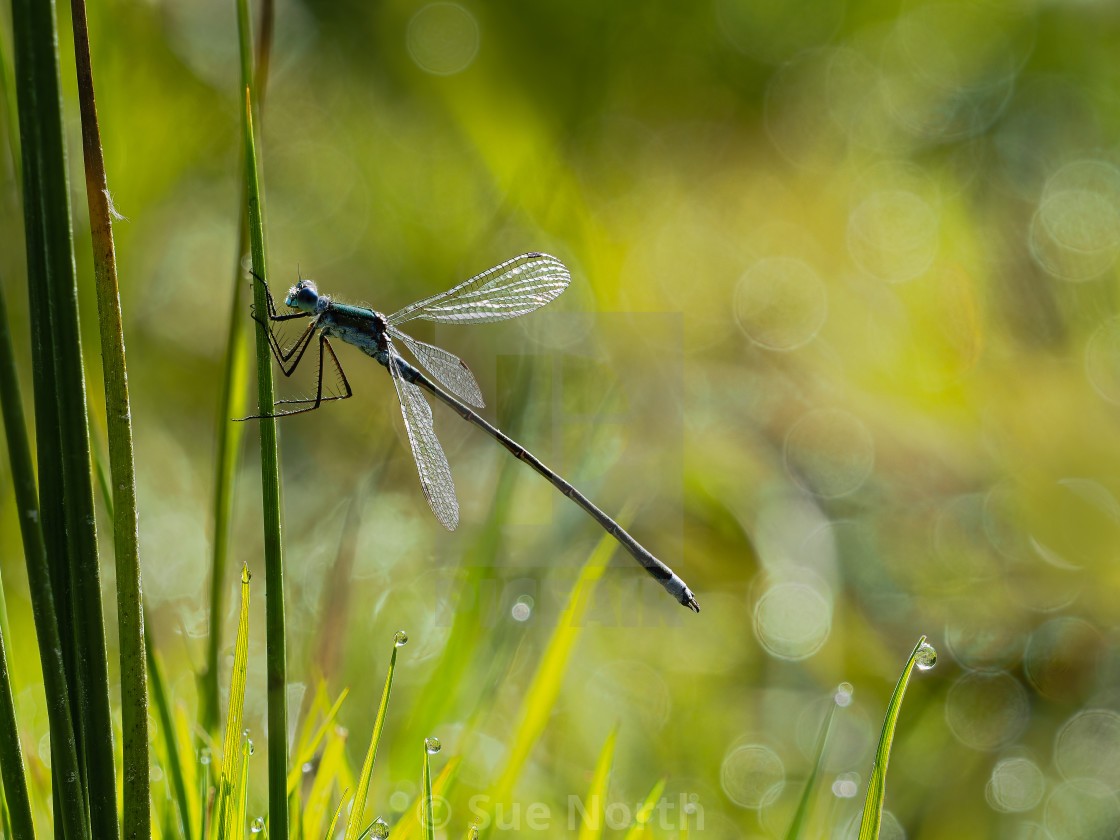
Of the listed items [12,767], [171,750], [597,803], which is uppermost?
[12,767]

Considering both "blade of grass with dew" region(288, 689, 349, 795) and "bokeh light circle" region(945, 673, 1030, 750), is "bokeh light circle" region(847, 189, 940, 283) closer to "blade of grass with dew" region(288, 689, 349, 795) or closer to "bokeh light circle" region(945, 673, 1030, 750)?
"bokeh light circle" region(945, 673, 1030, 750)

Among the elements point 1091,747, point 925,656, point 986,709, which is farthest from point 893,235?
point 925,656

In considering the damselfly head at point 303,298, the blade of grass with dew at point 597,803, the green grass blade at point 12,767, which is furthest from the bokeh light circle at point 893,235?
the green grass blade at point 12,767

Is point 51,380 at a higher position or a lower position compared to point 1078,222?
lower

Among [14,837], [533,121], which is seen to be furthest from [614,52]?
[14,837]

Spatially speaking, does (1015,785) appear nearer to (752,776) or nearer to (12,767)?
(752,776)

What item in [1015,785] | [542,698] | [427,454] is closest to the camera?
[542,698]

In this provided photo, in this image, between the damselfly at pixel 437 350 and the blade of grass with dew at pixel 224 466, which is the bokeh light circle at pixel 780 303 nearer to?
the damselfly at pixel 437 350
